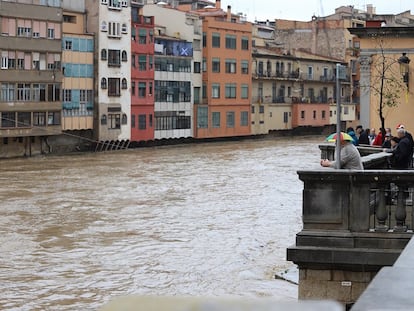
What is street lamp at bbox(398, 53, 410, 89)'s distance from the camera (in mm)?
18828

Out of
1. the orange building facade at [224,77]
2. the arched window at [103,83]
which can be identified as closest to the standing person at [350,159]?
the arched window at [103,83]

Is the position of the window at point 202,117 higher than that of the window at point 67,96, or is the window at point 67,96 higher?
the window at point 67,96

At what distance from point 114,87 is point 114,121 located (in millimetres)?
2332

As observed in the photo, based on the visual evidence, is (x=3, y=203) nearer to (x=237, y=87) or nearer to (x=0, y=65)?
(x=0, y=65)

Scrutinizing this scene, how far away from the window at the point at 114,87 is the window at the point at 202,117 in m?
10.5

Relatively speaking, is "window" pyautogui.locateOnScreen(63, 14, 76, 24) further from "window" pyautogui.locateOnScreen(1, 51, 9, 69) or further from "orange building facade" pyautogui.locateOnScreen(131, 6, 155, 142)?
"window" pyautogui.locateOnScreen(1, 51, 9, 69)

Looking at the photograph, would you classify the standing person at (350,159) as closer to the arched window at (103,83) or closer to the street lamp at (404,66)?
the street lamp at (404,66)

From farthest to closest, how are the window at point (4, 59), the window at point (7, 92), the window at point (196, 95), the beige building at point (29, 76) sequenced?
the window at point (196, 95) → the beige building at point (29, 76) → the window at point (4, 59) → the window at point (7, 92)

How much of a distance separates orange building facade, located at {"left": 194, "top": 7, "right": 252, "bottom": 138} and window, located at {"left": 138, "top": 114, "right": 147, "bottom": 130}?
22.3 ft

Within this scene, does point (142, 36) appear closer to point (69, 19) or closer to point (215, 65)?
point (69, 19)

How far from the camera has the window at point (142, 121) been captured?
198 feet

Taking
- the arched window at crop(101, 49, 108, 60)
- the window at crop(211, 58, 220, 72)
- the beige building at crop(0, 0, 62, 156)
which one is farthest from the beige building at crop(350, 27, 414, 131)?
the window at crop(211, 58, 220, 72)

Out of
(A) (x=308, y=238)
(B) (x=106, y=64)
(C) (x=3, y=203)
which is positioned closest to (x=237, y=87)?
(B) (x=106, y=64)

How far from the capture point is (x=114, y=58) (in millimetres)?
57500
